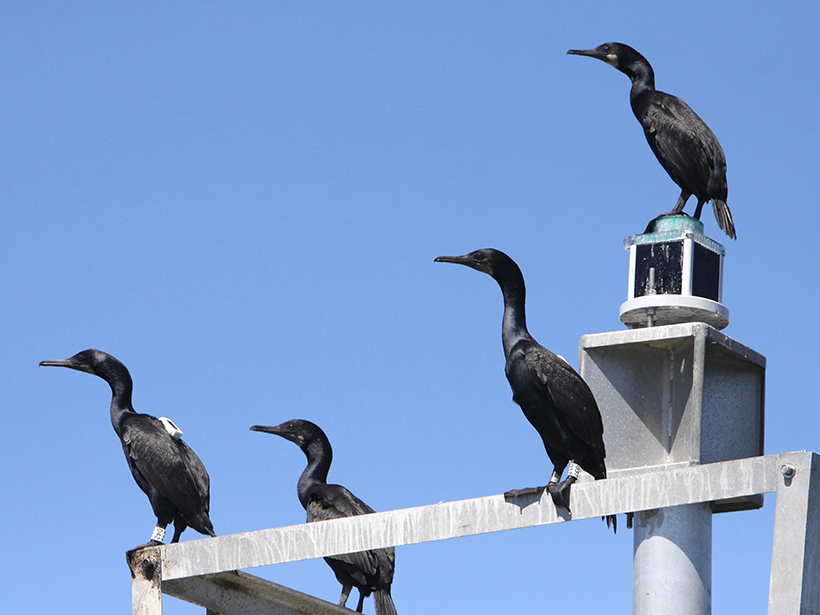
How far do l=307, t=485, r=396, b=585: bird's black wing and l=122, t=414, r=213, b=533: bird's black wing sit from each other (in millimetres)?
1321

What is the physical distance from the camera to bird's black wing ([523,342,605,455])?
552 centimetres

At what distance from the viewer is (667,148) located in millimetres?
7656

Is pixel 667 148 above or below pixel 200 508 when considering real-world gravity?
above

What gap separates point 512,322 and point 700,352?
1206 mm

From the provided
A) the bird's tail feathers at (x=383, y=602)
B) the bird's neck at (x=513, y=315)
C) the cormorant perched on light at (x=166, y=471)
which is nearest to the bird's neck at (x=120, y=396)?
the cormorant perched on light at (x=166, y=471)

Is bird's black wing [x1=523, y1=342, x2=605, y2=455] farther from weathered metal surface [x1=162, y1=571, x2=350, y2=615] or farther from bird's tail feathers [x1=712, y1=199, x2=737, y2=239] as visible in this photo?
bird's tail feathers [x1=712, y1=199, x2=737, y2=239]

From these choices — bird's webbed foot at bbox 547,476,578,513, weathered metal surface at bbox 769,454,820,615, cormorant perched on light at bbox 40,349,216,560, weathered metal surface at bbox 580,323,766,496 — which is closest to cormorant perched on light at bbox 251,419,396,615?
cormorant perched on light at bbox 40,349,216,560

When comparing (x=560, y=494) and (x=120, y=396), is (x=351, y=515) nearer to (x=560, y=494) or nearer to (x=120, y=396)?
(x=120, y=396)

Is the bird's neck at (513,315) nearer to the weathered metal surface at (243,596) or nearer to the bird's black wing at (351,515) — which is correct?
the weathered metal surface at (243,596)

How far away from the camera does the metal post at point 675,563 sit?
477 centimetres

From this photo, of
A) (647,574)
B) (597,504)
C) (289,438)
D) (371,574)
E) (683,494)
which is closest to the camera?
(683,494)

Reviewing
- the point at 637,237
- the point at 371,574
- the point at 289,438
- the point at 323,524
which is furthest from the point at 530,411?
the point at 289,438

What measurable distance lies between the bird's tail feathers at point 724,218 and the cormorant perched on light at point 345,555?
3319 millimetres

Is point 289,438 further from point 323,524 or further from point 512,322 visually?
point 323,524
